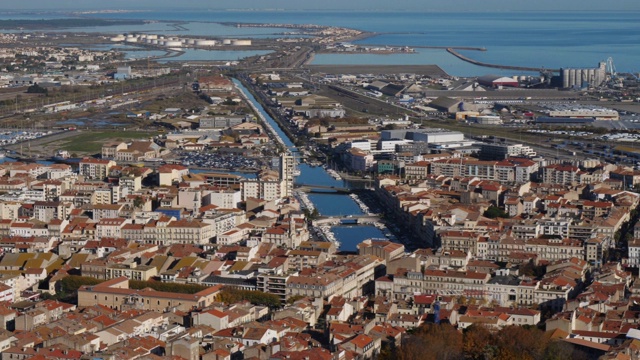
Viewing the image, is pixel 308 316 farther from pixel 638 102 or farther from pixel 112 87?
pixel 112 87

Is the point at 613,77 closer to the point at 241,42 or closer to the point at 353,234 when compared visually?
the point at 241,42

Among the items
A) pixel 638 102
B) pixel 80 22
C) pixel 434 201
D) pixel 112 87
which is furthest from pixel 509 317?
pixel 80 22

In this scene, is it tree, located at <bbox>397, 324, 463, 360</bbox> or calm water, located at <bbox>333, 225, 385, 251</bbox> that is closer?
tree, located at <bbox>397, 324, 463, 360</bbox>

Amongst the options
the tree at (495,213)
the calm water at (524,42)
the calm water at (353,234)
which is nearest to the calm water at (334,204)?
the calm water at (353,234)

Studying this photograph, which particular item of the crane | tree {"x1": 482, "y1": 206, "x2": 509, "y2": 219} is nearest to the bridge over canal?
tree {"x1": 482, "y1": 206, "x2": 509, "y2": 219}

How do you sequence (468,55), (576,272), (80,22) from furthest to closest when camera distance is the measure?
(80,22) < (468,55) < (576,272)

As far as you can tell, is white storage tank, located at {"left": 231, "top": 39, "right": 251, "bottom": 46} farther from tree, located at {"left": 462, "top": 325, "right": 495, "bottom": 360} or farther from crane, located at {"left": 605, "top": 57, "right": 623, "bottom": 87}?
tree, located at {"left": 462, "top": 325, "right": 495, "bottom": 360}

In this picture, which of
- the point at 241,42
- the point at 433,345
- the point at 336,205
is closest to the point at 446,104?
the point at 336,205

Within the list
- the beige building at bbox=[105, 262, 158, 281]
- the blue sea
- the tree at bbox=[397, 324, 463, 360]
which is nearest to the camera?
the tree at bbox=[397, 324, 463, 360]
